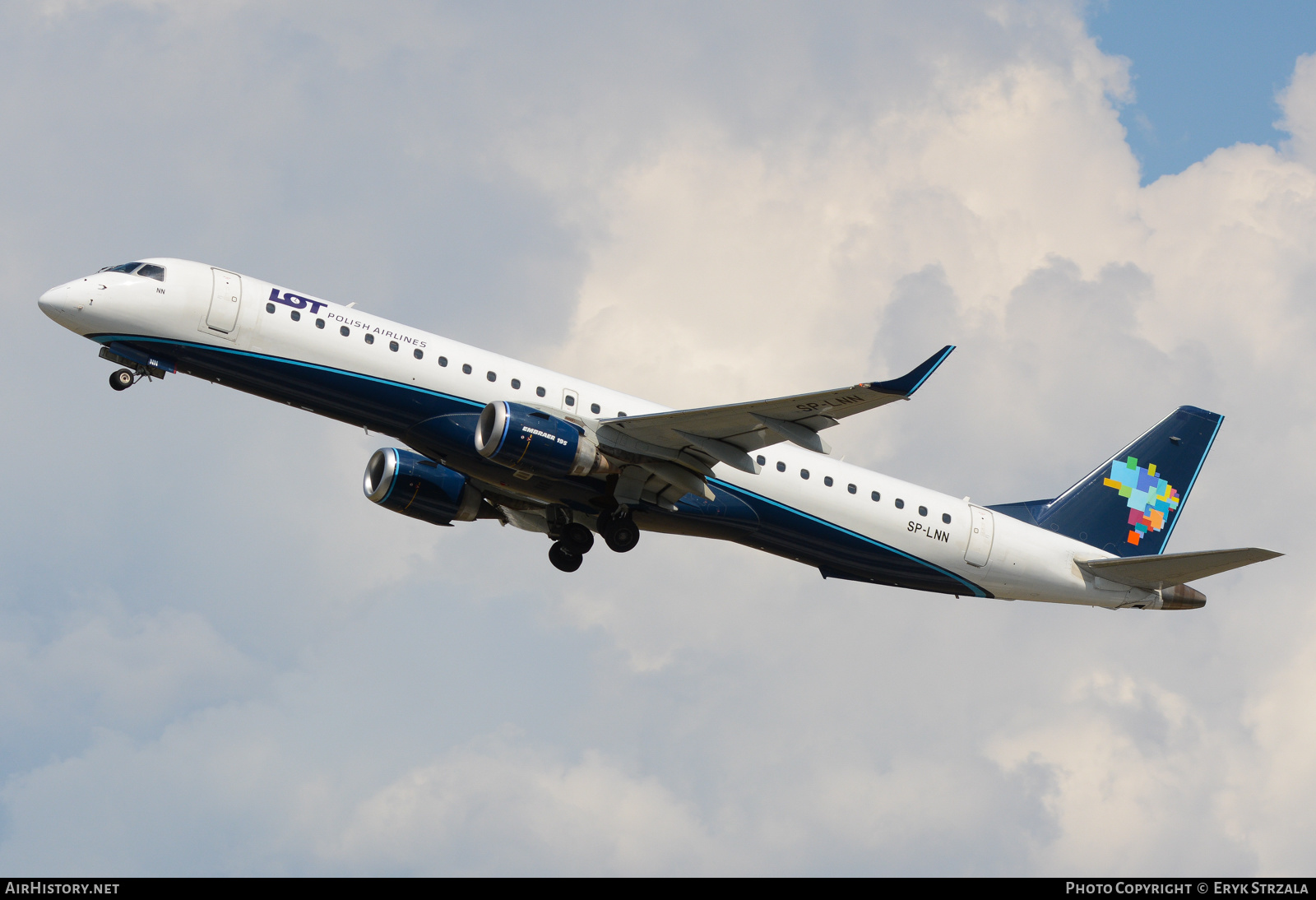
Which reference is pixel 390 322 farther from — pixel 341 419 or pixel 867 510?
pixel 867 510

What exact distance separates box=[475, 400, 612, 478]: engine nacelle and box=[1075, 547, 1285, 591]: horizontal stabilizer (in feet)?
60.2

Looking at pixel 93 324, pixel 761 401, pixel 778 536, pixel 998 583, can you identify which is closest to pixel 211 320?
pixel 93 324

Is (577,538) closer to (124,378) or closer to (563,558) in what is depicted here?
(563,558)

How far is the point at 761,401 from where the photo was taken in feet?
117

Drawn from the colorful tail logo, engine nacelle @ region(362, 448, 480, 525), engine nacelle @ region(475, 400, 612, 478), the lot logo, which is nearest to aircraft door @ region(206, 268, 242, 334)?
the lot logo

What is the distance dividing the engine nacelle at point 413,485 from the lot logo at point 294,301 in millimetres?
6669

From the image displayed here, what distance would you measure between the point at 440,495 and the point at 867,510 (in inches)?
517

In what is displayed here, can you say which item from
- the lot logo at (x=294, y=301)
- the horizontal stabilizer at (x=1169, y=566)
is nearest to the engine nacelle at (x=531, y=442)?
the lot logo at (x=294, y=301)

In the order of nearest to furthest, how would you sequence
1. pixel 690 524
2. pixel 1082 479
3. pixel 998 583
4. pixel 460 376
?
pixel 460 376 → pixel 690 524 → pixel 998 583 → pixel 1082 479

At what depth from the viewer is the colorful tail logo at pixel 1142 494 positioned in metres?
49.1

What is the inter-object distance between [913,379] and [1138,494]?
20.3 metres

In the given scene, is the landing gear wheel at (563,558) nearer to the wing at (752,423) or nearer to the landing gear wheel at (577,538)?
the landing gear wheel at (577,538)
